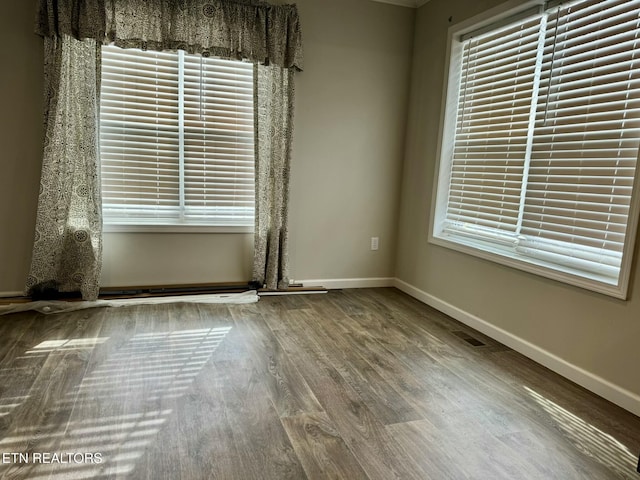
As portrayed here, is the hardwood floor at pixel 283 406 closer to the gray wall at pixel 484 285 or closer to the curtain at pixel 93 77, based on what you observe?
the gray wall at pixel 484 285

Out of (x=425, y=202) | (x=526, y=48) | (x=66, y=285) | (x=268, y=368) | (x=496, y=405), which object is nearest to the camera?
(x=496, y=405)

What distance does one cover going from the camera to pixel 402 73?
A: 4.08m

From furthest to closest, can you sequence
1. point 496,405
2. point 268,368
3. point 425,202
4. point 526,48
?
point 425,202 < point 526,48 < point 268,368 < point 496,405

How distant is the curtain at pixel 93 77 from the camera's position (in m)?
3.12

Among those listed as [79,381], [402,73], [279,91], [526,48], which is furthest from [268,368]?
[402,73]

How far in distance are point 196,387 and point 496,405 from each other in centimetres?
149

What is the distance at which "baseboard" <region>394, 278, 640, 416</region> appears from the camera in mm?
2218

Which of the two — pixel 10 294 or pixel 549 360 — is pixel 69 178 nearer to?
pixel 10 294

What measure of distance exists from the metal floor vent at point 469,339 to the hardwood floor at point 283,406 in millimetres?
18

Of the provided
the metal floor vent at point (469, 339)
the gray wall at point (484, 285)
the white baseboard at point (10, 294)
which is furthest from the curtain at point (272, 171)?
the white baseboard at point (10, 294)

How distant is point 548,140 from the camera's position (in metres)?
2.70

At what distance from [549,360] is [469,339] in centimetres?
53

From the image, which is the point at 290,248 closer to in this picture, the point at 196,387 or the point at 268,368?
the point at 268,368

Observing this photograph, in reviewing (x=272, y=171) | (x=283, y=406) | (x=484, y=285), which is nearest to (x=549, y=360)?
(x=484, y=285)
